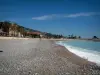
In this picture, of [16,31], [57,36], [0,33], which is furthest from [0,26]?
[57,36]

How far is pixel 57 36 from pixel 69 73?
550ft

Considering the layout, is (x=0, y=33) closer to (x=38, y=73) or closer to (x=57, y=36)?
(x=38, y=73)

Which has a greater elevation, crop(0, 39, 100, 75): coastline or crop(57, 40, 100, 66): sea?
crop(0, 39, 100, 75): coastline

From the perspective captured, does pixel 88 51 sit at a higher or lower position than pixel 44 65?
lower

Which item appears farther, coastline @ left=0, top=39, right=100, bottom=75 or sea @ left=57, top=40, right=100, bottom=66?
sea @ left=57, top=40, right=100, bottom=66

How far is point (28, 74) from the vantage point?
19.7 feet

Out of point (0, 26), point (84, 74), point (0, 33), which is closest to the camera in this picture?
point (84, 74)

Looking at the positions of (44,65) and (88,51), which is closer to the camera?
(44,65)

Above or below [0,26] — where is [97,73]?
below

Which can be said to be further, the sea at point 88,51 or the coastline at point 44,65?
the sea at point 88,51

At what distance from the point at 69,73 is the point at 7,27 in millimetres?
71217

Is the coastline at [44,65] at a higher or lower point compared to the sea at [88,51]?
higher

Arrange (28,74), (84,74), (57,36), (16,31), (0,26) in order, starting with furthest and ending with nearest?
(57,36) < (16,31) < (0,26) < (84,74) < (28,74)

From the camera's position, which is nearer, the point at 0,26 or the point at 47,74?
the point at 47,74
